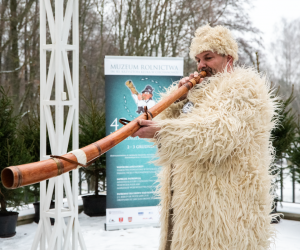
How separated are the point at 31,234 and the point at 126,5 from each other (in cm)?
735

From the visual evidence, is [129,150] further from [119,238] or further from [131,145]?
[119,238]

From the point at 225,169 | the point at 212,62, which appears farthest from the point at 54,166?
the point at 212,62

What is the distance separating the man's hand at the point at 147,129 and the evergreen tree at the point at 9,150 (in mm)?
3208

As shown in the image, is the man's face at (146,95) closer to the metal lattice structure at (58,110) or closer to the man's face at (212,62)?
the metal lattice structure at (58,110)

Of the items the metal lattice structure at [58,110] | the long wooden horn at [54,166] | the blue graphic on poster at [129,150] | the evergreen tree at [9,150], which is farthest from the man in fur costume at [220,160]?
the evergreen tree at [9,150]

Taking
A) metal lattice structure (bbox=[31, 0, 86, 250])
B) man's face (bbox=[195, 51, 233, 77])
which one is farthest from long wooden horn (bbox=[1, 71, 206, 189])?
metal lattice structure (bbox=[31, 0, 86, 250])

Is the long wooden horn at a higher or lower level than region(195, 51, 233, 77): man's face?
lower

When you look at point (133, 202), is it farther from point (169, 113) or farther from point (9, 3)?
point (9, 3)

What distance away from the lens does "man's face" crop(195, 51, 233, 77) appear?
2.08 metres

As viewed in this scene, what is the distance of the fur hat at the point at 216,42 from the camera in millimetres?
2033

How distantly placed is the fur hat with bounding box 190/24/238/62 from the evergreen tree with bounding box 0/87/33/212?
3171mm

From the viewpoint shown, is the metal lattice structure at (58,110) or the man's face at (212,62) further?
the metal lattice structure at (58,110)

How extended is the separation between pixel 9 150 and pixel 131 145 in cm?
155

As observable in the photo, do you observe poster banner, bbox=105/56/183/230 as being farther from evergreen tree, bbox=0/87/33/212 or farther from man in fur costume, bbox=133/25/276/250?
man in fur costume, bbox=133/25/276/250
